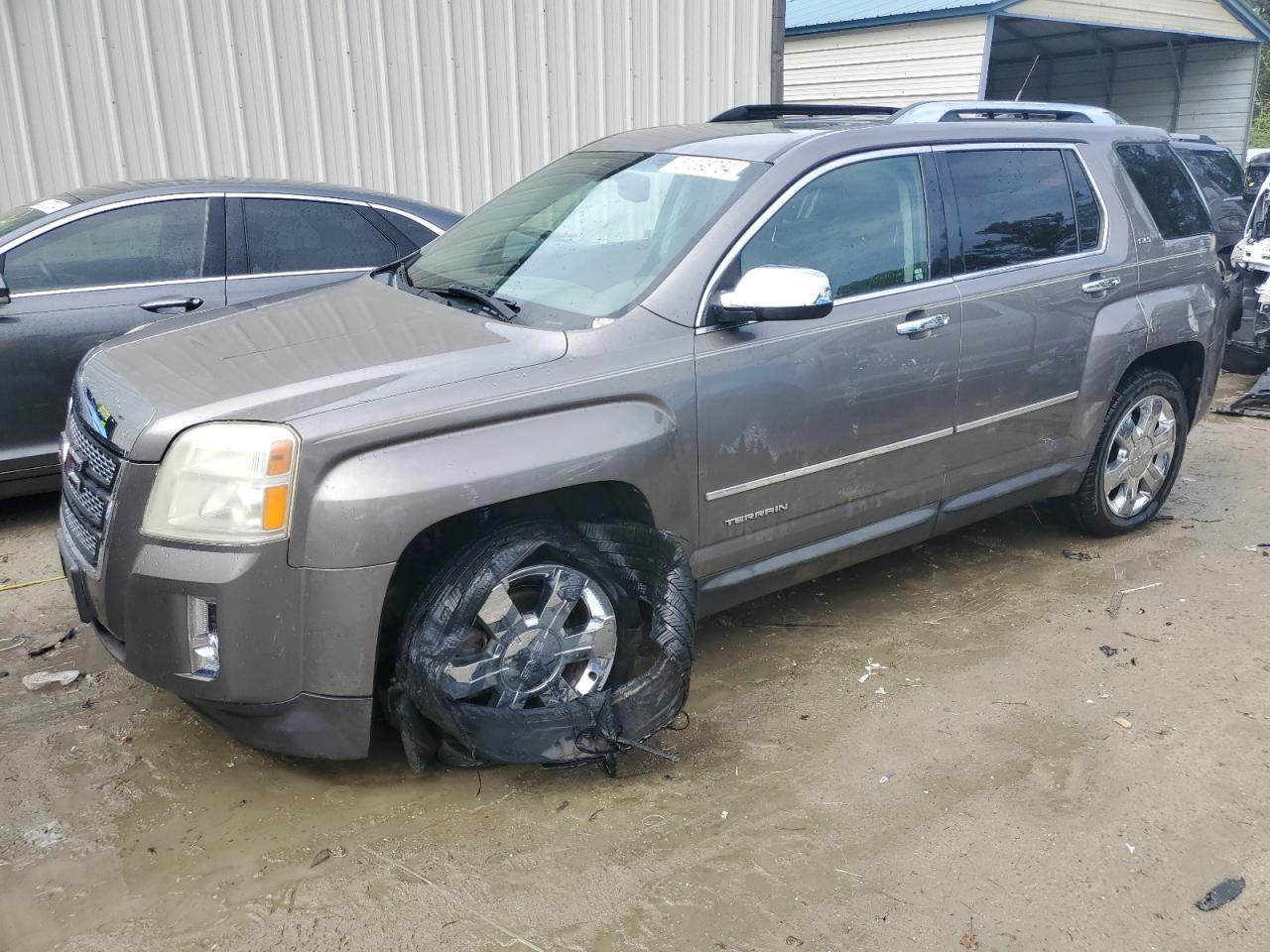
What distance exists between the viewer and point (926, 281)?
13.1 ft

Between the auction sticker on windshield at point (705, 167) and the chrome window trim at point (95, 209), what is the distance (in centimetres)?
280

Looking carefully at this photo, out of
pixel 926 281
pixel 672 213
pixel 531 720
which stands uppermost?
pixel 672 213

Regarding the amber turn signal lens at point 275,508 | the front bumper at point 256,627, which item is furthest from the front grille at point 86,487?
the amber turn signal lens at point 275,508

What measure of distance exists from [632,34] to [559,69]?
0.79 metres

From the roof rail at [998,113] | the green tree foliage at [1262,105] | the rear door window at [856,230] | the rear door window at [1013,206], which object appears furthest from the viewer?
the green tree foliage at [1262,105]

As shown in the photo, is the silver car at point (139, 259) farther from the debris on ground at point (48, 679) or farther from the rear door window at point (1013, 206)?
the rear door window at point (1013, 206)

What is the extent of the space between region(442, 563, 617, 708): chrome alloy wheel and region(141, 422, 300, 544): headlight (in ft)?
→ 2.15

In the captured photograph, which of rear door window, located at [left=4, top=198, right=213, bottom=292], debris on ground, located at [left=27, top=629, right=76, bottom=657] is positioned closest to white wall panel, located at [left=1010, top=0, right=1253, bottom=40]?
rear door window, located at [left=4, top=198, right=213, bottom=292]

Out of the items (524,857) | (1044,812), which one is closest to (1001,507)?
(1044,812)

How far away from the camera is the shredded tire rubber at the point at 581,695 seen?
9.80 ft

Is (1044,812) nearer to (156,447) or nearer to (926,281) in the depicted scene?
(926,281)

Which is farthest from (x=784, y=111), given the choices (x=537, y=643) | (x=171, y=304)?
(x=171, y=304)

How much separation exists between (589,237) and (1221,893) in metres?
2.69

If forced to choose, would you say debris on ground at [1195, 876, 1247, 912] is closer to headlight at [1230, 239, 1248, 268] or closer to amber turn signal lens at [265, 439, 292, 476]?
amber turn signal lens at [265, 439, 292, 476]
